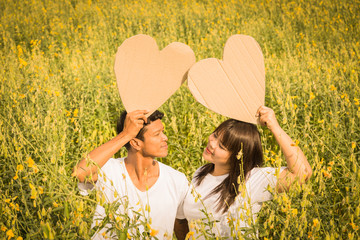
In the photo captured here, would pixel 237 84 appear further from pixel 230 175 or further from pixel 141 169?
pixel 141 169

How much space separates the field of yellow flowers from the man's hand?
1.64 feet

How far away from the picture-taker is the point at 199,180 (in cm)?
205

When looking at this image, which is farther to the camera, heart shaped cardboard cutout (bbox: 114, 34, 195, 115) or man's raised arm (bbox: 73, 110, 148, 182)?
heart shaped cardboard cutout (bbox: 114, 34, 195, 115)

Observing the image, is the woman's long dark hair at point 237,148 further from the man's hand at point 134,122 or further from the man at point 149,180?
the man's hand at point 134,122

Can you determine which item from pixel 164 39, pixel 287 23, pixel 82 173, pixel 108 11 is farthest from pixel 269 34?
pixel 82 173

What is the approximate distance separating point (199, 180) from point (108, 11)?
621cm

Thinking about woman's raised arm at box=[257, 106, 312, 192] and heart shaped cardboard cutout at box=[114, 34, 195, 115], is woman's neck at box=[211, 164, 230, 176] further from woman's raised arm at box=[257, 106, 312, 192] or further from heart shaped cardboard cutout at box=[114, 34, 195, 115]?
heart shaped cardboard cutout at box=[114, 34, 195, 115]

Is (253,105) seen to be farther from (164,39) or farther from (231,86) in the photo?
(164,39)

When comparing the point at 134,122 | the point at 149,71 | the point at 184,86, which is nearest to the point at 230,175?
the point at 134,122

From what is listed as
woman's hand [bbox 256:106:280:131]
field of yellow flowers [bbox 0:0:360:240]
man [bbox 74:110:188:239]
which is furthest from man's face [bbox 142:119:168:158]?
woman's hand [bbox 256:106:280:131]

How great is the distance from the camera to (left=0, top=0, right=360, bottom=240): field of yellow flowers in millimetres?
2564

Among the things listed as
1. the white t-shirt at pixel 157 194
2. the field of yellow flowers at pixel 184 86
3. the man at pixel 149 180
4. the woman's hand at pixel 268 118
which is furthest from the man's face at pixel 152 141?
the woman's hand at pixel 268 118

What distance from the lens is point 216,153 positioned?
1.93 m

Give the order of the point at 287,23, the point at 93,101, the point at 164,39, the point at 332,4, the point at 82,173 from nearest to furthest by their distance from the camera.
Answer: the point at 82,173
the point at 93,101
the point at 164,39
the point at 287,23
the point at 332,4
